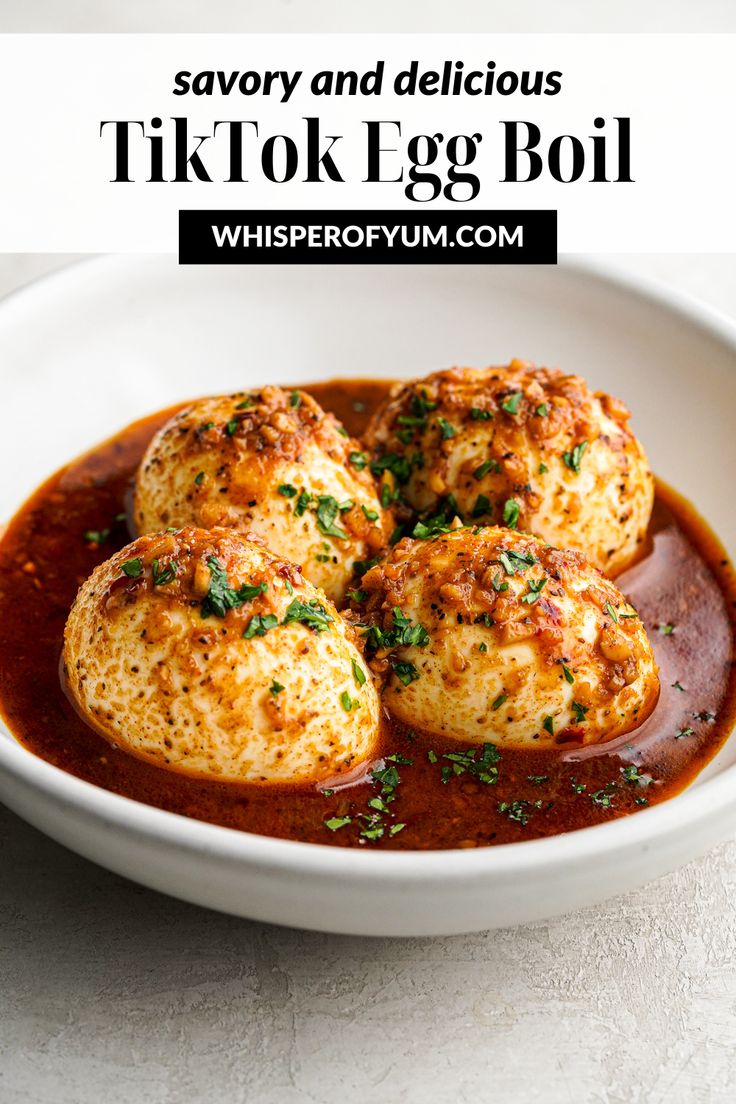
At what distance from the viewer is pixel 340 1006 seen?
3.49 meters

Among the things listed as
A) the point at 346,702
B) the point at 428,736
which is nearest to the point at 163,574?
the point at 346,702

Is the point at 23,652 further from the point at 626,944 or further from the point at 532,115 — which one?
the point at 532,115

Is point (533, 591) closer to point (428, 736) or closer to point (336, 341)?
point (428, 736)

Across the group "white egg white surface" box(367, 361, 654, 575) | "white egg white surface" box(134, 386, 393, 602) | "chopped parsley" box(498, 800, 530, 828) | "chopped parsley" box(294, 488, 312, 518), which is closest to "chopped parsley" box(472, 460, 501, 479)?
"white egg white surface" box(367, 361, 654, 575)

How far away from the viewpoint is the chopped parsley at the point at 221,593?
3535 mm

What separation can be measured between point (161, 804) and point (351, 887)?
683 mm

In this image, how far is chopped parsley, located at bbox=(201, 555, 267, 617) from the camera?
11.6 feet

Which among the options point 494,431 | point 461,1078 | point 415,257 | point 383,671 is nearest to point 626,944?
point 461,1078

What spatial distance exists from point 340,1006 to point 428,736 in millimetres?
768

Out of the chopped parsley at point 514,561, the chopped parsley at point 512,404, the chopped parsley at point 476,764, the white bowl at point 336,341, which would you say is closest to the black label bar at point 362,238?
the white bowl at point 336,341

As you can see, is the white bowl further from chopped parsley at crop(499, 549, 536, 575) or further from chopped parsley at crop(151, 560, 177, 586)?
chopped parsley at crop(151, 560, 177, 586)

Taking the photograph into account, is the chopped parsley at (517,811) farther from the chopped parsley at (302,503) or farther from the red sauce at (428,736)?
the chopped parsley at (302,503)

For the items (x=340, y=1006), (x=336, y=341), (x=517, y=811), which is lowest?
(x=340, y=1006)

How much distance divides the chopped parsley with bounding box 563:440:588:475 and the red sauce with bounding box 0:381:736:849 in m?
0.46
